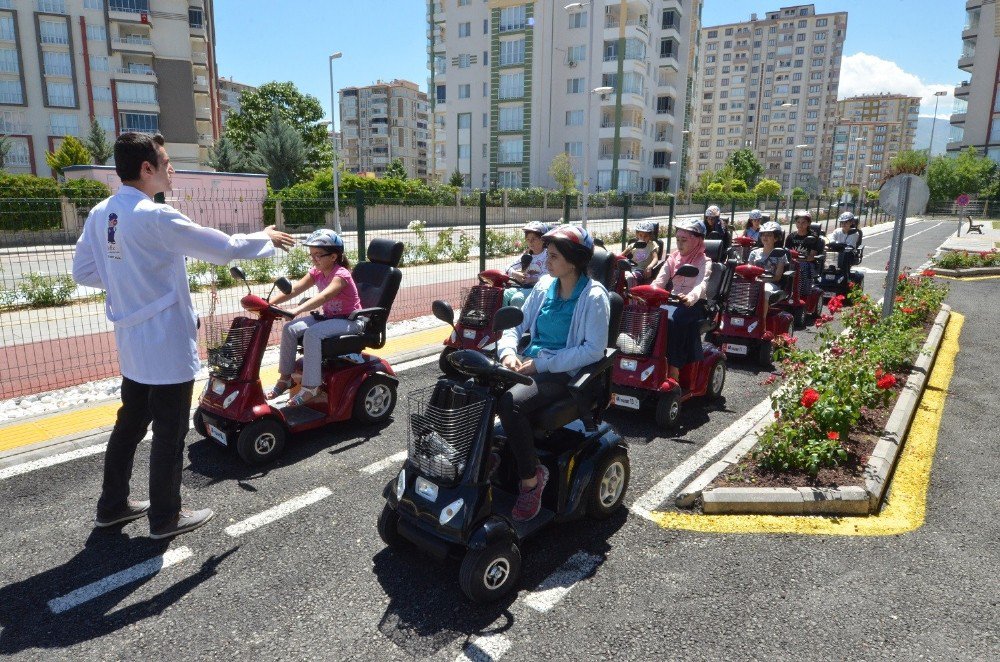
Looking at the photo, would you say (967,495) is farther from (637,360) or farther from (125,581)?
(125,581)

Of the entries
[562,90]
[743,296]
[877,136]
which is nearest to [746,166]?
[562,90]

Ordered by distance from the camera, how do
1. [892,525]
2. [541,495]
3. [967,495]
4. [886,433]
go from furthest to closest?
1. [886,433]
2. [967,495]
3. [892,525]
4. [541,495]

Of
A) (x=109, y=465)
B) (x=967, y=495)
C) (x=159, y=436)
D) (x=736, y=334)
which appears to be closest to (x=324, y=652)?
(x=159, y=436)

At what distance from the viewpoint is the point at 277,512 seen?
154 inches

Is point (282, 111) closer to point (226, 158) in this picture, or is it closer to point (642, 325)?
point (226, 158)

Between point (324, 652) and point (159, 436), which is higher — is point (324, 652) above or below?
below

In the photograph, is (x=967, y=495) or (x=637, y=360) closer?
(x=967, y=495)

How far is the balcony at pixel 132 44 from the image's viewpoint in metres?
51.2

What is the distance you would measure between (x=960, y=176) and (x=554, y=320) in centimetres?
7434

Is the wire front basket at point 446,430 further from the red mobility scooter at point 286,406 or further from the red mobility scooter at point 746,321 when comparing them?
the red mobility scooter at point 746,321

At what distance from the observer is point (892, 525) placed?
3.82 metres

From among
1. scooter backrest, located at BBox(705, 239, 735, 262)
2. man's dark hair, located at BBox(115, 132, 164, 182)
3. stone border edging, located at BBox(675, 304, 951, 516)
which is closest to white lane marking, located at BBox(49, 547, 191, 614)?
man's dark hair, located at BBox(115, 132, 164, 182)

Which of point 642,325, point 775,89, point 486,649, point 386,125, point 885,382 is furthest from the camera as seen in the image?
point 386,125

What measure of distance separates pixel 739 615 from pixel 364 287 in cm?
394
